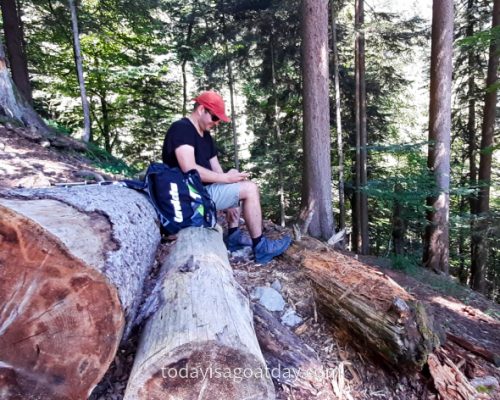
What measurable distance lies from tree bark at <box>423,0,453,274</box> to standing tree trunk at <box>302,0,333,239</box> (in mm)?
2588

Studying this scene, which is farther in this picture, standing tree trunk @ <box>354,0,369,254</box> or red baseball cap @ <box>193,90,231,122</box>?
standing tree trunk @ <box>354,0,369,254</box>

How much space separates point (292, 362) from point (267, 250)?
1.42 metres

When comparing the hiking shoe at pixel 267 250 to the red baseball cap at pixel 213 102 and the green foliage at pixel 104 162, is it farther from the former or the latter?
the green foliage at pixel 104 162

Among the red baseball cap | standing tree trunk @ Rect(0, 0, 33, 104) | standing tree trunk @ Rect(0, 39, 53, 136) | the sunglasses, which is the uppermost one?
standing tree trunk @ Rect(0, 0, 33, 104)

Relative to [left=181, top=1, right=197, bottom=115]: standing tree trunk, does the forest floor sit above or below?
below

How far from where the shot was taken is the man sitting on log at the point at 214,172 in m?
3.52

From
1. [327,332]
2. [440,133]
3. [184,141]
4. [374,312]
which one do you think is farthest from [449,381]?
[440,133]

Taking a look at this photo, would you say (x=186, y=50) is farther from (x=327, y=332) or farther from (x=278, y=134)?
(x=327, y=332)

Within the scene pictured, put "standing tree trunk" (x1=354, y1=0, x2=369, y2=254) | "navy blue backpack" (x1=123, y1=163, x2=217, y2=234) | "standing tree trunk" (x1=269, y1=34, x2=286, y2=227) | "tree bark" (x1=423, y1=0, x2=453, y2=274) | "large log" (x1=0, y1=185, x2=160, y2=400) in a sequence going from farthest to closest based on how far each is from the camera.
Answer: "standing tree trunk" (x1=269, y1=34, x2=286, y2=227) → "standing tree trunk" (x1=354, y1=0, x2=369, y2=254) → "tree bark" (x1=423, y1=0, x2=453, y2=274) → "navy blue backpack" (x1=123, y1=163, x2=217, y2=234) → "large log" (x1=0, y1=185, x2=160, y2=400)

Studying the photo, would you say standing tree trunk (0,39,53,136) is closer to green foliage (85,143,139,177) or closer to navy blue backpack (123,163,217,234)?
green foliage (85,143,139,177)

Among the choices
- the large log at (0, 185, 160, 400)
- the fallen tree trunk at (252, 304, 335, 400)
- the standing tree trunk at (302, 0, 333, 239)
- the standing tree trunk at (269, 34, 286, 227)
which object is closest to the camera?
the large log at (0, 185, 160, 400)

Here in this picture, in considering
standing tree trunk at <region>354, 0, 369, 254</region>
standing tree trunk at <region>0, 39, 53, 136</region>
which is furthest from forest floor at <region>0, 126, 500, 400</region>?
standing tree trunk at <region>354, 0, 369, 254</region>

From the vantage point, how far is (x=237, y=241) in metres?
3.93

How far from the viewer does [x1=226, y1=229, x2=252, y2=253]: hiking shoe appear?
3881 millimetres
